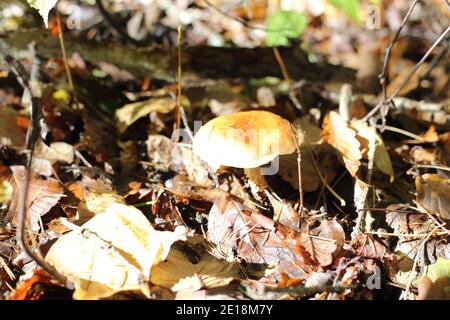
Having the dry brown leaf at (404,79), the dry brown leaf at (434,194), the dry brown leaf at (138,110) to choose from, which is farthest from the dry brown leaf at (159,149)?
the dry brown leaf at (404,79)

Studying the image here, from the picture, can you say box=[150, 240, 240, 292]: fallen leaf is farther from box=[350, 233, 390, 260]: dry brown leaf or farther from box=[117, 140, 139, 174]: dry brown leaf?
box=[117, 140, 139, 174]: dry brown leaf

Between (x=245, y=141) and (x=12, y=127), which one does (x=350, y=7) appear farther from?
(x=12, y=127)

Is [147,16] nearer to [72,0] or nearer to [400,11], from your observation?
[72,0]

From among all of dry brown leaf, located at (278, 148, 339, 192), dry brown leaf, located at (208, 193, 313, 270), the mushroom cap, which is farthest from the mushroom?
dry brown leaf, located at (278, 148, 339, 192)

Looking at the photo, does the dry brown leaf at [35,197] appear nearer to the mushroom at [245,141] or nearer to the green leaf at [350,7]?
the mushroom at [245,141]

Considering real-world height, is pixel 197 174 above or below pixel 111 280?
above

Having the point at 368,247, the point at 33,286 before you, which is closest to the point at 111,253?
the point at 33,286
